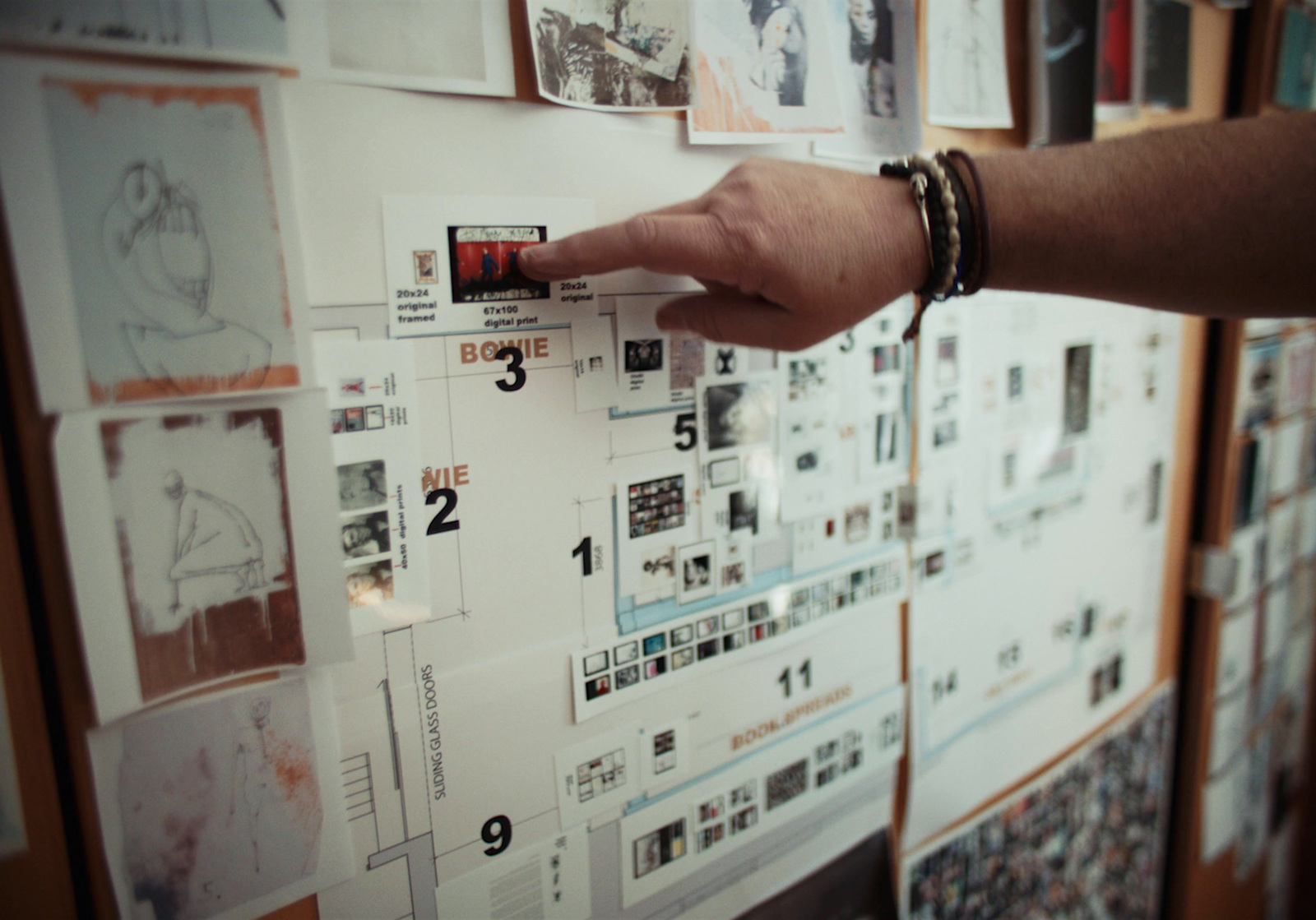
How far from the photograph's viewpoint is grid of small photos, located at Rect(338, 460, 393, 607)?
45 centimetres

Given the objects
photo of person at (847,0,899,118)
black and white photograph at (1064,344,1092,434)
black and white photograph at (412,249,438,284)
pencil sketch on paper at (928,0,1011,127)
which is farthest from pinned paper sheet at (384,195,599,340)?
black and white photograph at (1064,344,1092,434)

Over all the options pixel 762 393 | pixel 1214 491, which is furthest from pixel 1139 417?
pixel 762 393

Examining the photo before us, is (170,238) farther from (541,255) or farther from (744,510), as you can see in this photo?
(744,510)

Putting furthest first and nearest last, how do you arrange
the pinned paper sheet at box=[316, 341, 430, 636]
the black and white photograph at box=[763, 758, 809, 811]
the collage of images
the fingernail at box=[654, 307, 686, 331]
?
the collage of images < the black and white photograph at box=[763, 758, 809, 811] < the fingernail at box=[654, 307, 686, 331] < the pinned paper sheet at box=[316, 341, 430, 636]

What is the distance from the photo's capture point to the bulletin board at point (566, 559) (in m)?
0.43

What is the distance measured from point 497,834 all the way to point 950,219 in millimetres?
613

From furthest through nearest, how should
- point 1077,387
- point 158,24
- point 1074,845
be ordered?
1. point 1074,845
2. point 1077,387
3. point 158,24

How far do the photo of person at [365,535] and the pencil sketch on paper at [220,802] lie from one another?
0.10 m

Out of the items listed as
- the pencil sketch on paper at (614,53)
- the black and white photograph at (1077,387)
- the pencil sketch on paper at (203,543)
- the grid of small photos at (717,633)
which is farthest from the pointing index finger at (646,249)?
the black and white photograph at (1077,387)

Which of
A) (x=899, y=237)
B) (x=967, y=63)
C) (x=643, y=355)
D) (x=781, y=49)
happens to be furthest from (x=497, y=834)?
(x=967, y=63)

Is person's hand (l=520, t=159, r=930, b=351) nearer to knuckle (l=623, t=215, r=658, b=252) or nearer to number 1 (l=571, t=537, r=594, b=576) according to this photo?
knuckle (l=623, t=215, r=658, b=252)

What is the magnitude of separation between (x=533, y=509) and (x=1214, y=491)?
125 cm

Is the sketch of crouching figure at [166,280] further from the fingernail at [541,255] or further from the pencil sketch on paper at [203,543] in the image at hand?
the fingernail at [541,255]

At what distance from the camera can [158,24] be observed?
36 centimetres
